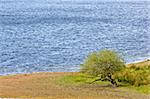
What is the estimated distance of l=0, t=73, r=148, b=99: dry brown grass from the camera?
1374 inches

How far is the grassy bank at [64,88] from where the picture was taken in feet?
116

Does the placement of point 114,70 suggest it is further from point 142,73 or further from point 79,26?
point 79,26

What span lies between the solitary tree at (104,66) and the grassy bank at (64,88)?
653 millimetres

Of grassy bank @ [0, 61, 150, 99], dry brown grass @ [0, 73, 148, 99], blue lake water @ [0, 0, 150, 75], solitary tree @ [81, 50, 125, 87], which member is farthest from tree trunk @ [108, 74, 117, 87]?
blue lake water @ [0, 0, 150, 75]

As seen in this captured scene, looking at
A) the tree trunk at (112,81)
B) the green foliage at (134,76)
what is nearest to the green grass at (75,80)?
the tree trunk at (112,81)

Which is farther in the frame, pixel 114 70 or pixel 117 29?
pixel 117 29

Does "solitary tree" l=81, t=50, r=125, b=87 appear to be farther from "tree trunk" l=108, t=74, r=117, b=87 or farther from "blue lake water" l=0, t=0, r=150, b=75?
"blue lake water" l=0, t=0, r=150, b=75

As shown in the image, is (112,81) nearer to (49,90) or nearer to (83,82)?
(83,82)

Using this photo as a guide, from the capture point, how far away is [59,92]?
37562mm

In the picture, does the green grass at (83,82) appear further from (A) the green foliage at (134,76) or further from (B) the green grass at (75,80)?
(A) the green foliage at (134,76)

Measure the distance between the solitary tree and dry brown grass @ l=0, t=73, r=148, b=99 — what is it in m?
1.45

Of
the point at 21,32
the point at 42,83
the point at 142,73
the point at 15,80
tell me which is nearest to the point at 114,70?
the point at 142,73

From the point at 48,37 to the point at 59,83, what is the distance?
179 feet

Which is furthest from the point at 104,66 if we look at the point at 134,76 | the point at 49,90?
the point at 49,90
